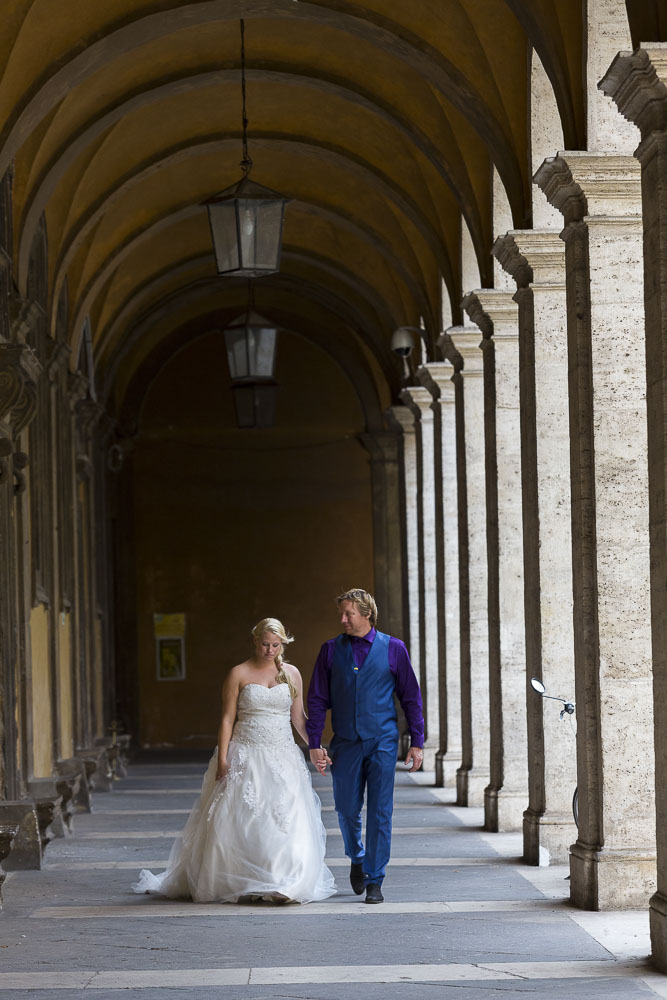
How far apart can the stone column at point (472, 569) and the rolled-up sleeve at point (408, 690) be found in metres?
4.64

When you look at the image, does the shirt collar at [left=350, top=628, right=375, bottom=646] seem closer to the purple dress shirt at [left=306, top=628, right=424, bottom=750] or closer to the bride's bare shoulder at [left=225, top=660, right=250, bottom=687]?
the purple dress shirt at [left=306, top=628, right=424, bottom=750]

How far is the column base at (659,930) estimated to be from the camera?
6590mm

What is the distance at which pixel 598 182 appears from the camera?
8.57 m

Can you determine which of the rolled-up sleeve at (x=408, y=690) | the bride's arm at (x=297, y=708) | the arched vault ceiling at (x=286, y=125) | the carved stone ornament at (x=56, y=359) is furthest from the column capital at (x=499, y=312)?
the carved stone ornament at (x=56, y=359)

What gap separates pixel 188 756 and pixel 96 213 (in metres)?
9.73

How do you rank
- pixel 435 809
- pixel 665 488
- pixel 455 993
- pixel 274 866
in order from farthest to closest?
pixel 435 809
pixel 274 866
pixel 665 488
pixel 455 993

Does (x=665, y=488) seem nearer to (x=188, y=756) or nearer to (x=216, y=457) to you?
(x=188, y=756)

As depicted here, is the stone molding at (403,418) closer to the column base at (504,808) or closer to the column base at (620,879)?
the column base at (504,808)

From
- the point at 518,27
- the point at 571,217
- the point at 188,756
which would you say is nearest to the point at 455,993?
the point at 571,217

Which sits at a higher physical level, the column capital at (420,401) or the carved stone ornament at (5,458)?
the column capital at (420,401)

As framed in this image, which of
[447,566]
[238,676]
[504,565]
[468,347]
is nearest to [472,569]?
[504,565]

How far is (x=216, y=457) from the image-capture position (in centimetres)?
2577

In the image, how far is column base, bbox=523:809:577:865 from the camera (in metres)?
9.93

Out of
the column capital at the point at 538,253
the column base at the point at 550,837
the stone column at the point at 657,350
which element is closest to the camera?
the stone column at the point at 657,350
